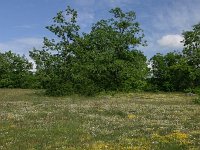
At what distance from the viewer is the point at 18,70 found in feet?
309

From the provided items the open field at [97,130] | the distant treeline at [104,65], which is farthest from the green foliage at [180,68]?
the open field at [97,130]

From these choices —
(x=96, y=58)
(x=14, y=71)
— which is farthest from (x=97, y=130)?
(x=14, y=71)

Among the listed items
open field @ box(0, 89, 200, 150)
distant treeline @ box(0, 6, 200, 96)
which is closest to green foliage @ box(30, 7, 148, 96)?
distant treeline @ box(0, 6, 200, 96)

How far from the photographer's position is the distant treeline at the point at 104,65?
64.6 metres

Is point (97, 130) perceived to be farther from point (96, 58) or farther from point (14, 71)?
point (14, 71)

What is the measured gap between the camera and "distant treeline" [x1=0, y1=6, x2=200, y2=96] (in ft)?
212

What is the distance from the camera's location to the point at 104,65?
2756 inches

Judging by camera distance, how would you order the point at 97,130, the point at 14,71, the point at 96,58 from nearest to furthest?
the point at 97,130, the point at 96,58, the point at 14,71

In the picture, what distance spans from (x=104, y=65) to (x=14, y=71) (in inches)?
1238

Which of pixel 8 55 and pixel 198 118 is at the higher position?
pixel 8 55

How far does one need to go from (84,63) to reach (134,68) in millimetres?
11150

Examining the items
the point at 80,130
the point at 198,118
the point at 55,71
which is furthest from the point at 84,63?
the point at 80,130

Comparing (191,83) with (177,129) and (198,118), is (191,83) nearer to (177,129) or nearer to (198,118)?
(198,118)

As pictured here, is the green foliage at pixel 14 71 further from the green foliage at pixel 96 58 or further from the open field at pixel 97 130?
the open field at pixel 97 130
